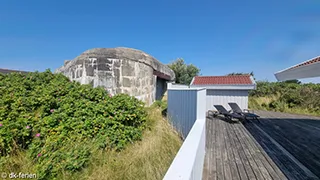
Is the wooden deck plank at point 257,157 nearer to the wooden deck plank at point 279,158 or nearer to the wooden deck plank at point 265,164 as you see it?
the wooden deck plank at point 265,164

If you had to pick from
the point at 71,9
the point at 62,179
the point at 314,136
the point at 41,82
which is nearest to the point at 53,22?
the point at 71,9

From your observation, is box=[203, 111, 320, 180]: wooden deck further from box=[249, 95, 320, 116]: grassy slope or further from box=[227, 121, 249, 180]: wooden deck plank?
box=[249, 95, 320, 116]: grassy slope

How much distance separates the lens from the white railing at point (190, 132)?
115 cm

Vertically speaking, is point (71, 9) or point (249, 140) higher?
point (71, 9)

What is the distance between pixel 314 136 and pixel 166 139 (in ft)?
17.5

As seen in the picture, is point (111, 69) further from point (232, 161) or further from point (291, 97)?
point (291, 97)

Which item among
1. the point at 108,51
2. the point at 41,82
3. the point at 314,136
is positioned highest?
the point at 108,51

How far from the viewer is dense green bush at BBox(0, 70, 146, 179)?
7.22 ft

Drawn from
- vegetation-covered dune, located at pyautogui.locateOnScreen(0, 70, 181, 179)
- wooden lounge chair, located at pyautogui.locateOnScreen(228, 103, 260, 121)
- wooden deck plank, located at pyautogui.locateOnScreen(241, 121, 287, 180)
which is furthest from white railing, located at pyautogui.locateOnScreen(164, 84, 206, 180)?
wooden lounge chair, located at pyautogui.locateOnScreen(228, 103, 260, 121)

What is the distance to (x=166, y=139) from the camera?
3201 mm

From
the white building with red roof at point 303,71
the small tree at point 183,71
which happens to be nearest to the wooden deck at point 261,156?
the white building with red roof at point 303,71

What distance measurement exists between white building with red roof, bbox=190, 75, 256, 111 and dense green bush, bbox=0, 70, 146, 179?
7212mm

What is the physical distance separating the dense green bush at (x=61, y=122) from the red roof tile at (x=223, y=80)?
24.4 ft

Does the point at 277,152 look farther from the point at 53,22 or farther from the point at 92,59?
the point at 53,22
